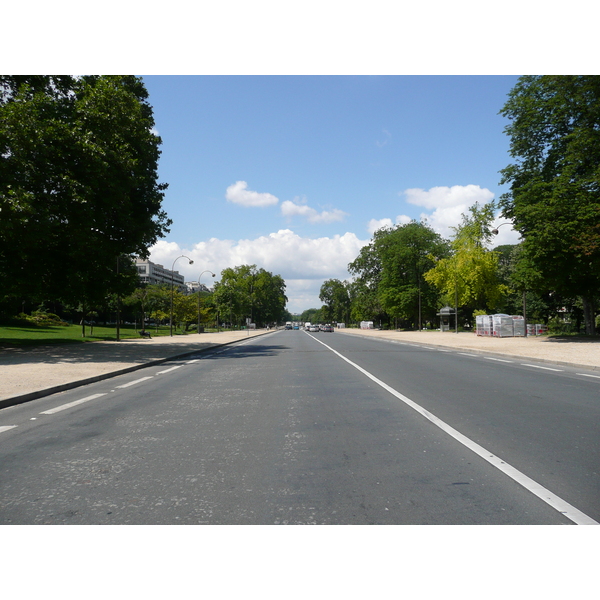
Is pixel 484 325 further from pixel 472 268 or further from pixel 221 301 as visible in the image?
pixel 221 301

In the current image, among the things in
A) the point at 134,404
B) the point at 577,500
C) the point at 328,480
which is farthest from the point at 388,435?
the point at 134,404

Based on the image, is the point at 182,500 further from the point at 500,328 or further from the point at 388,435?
the point at 500,328

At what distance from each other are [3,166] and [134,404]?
41.6 ft

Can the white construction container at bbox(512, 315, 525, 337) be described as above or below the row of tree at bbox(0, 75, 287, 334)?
below

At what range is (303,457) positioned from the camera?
16.5 ft

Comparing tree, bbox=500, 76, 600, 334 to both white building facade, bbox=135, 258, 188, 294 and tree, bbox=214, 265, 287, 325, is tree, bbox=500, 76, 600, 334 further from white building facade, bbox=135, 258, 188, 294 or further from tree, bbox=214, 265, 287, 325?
white building facade, bbox=135, 258, 188, 294

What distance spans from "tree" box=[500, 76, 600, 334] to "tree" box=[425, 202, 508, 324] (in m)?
19.9

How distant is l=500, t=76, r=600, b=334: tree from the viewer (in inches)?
1081

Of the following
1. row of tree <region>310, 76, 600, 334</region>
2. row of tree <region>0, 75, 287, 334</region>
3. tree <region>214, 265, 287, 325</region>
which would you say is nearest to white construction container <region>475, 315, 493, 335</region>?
row of tree <region>310, 76, 600, 334</region>

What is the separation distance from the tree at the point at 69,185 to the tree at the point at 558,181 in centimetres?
2248

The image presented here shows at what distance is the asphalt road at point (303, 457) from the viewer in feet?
11.8

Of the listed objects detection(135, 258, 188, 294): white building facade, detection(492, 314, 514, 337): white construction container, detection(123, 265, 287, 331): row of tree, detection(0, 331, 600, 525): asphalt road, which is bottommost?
detection(0, 331, 600, 525): asphalt road

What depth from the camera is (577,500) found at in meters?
3.75

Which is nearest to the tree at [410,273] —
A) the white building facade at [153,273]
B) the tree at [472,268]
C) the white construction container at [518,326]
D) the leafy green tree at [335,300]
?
the tree at [472,268]
